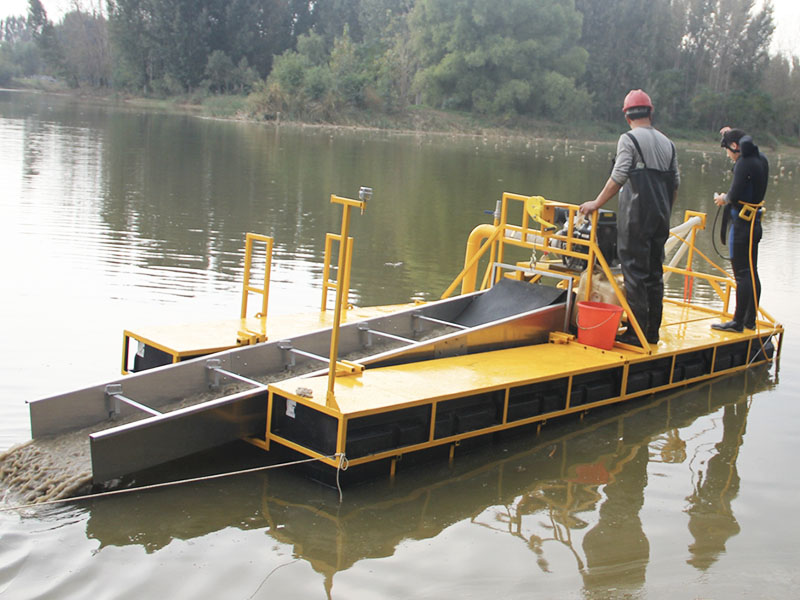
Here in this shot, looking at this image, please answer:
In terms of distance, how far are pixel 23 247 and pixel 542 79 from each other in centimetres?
6136

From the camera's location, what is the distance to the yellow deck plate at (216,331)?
6.71 meters

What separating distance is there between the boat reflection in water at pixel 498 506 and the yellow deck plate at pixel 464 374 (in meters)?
0.56

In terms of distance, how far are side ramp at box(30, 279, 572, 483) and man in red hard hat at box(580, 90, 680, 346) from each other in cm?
67

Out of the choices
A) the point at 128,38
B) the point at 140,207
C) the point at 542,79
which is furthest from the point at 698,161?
the point at 128,38

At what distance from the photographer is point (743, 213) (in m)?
9.25

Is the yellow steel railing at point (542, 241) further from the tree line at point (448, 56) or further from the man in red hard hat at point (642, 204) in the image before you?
the tree line at point (448, 56)

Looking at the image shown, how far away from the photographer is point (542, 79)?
6944 cm

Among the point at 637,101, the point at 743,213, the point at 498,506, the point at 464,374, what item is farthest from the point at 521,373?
the point at 743,213

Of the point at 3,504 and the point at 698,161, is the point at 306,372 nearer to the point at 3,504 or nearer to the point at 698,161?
the point at 3,504

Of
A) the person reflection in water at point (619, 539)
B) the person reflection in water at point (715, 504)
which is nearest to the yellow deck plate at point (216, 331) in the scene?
the person reflection in water at point (619, 539)

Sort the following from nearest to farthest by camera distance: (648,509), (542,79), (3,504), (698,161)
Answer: (3,504) → (648,509) → (698,161) → (542,79)

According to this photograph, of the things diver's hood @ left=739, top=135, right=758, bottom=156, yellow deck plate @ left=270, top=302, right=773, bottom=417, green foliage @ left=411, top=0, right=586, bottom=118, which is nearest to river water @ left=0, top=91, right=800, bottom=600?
yellow deck plate @ left=270, top=302, right=773, bottom=417

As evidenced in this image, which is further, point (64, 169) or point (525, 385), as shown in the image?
point (64, 169)

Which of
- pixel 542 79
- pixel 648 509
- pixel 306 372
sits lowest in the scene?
pixel 648 509
